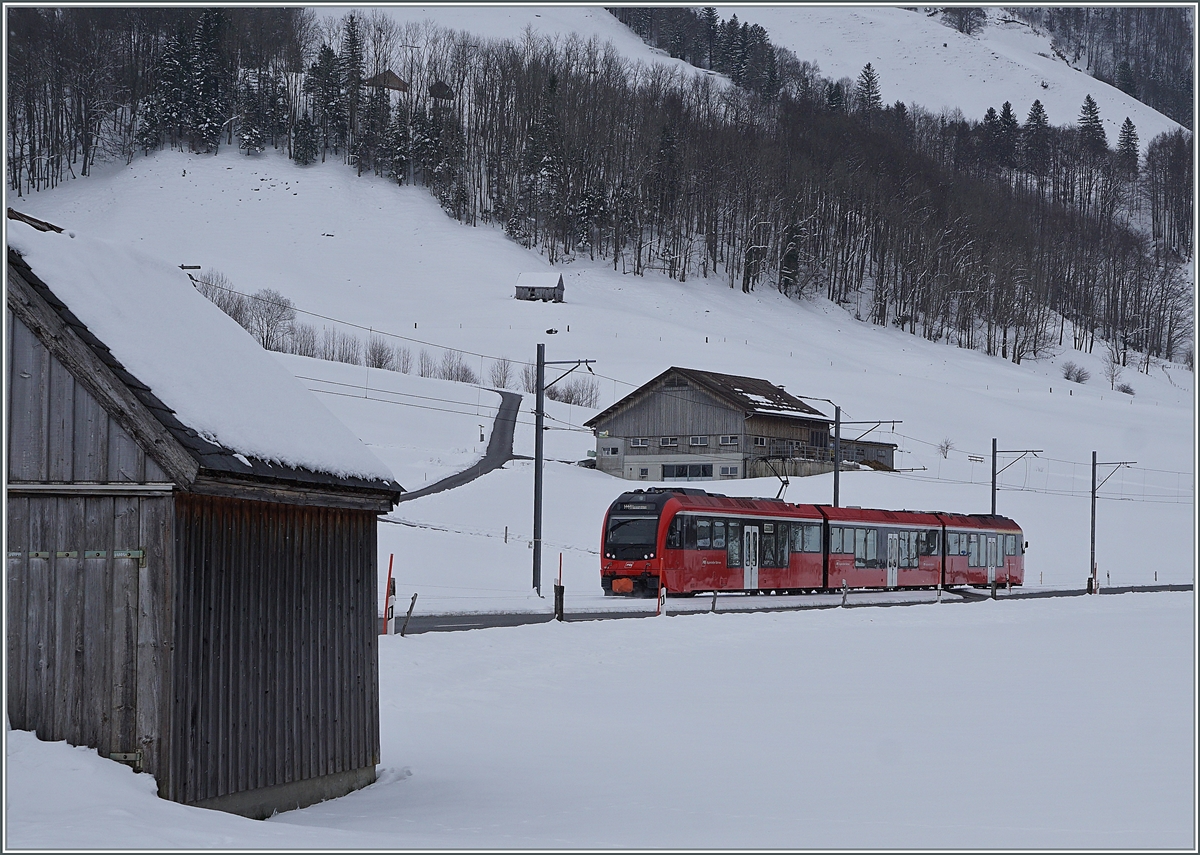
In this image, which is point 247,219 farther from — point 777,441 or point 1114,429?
point 1114,429

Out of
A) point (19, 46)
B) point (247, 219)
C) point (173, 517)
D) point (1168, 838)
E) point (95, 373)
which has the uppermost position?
point (19, 46)

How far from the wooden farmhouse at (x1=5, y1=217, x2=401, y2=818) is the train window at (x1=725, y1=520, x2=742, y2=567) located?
25.6 meters

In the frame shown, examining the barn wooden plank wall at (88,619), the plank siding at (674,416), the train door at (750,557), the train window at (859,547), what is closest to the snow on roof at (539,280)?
the plank siding at (674,416)

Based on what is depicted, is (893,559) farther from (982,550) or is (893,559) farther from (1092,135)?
(1092,135)

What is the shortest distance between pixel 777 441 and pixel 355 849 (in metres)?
71.3

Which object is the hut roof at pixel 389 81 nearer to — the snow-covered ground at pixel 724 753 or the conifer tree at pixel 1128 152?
the conifer tree at pixel 1128 152

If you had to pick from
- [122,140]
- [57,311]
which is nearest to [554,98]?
[122,140]

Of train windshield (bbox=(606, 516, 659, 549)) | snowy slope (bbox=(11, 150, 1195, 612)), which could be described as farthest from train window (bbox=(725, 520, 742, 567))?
snowy slope (bbox=(11, 150, 1195, 612))

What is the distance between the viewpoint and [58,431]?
9477mm

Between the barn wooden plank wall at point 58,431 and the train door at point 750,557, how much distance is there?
27988mm

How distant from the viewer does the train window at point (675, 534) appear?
33.8 meters

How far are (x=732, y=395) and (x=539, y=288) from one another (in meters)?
42.8

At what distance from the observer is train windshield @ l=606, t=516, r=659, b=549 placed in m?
34.1

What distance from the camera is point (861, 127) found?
167m
